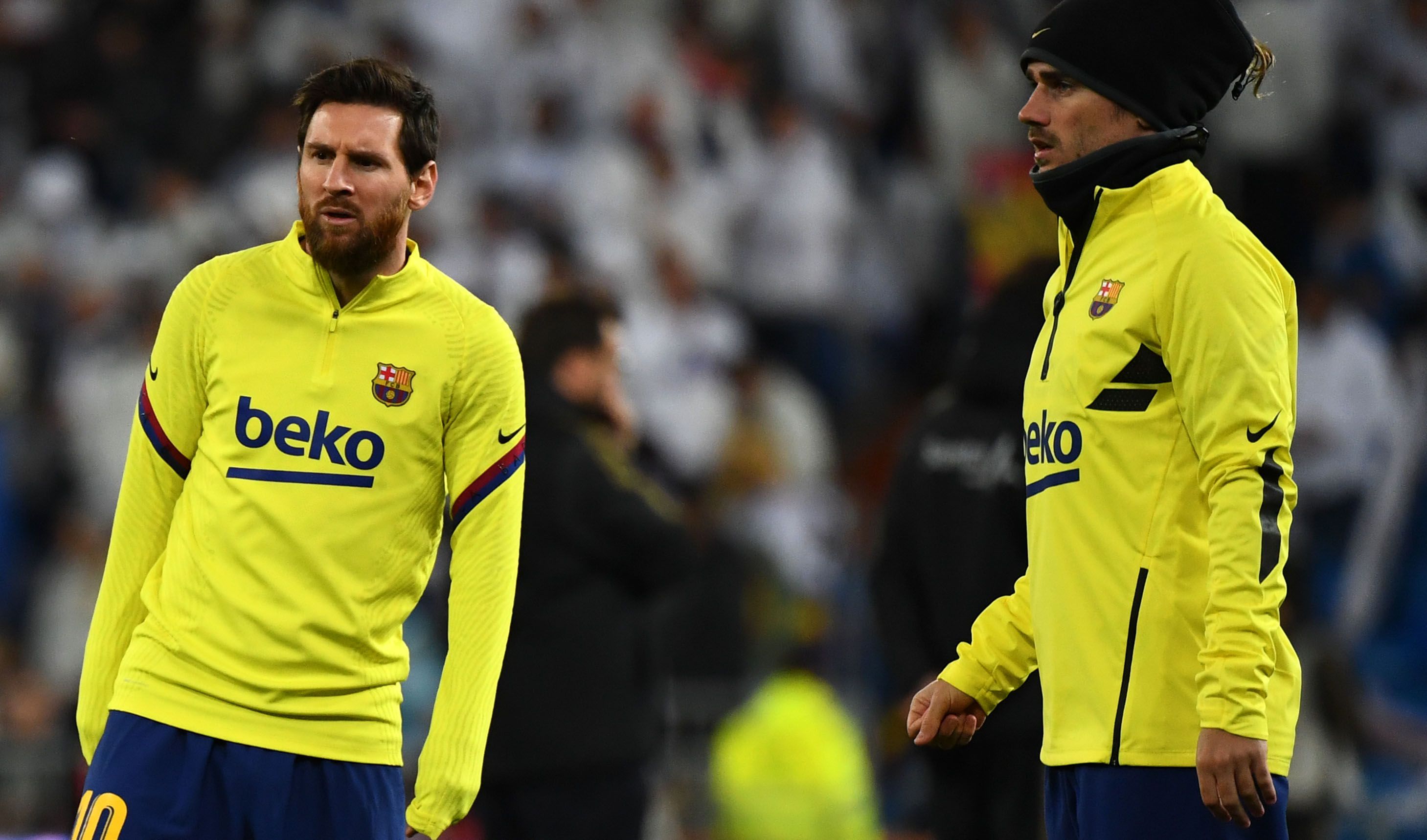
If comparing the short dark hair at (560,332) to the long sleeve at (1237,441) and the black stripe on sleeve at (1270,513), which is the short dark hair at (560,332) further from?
the black stripe on sleeve at (1270,513)

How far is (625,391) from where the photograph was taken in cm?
1131

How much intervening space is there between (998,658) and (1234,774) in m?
0.73

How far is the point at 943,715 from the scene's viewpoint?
3760 millimetres

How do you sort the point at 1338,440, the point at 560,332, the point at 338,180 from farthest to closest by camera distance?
the point at 1338,440 < the point at 560,332 < the point at 338,180

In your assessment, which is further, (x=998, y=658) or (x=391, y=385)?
(x=391, y=385)

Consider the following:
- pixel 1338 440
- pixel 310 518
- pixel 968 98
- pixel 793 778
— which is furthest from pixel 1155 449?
pixel 968 98

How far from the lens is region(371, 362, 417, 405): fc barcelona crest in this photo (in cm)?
390

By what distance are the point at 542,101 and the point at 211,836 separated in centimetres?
924

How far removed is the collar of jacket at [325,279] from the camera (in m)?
3.97

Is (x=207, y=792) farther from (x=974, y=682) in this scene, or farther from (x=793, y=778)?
(x=793, y=778)

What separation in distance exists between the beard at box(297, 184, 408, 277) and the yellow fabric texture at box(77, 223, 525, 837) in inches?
1.8

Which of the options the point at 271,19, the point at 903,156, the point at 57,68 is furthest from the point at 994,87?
the point at 57,68

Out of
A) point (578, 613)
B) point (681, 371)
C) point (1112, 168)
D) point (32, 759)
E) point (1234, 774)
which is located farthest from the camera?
point (681, 371)

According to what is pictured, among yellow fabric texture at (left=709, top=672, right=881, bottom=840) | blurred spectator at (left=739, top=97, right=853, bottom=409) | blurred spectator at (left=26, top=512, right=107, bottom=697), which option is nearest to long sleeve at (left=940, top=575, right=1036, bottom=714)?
yellow fabric texture at (left=709, top=672, right=881, bottom=840)
